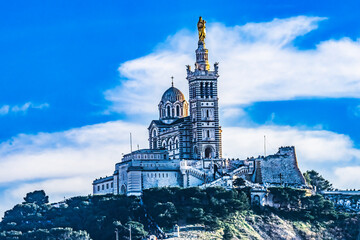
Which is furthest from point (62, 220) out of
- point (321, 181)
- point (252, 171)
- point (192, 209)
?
point (321, 181)

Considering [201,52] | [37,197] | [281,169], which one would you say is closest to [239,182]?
[281,169]

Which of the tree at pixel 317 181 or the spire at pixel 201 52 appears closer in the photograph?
the spire at pixel 201 52

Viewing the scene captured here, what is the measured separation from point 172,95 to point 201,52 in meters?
8.38

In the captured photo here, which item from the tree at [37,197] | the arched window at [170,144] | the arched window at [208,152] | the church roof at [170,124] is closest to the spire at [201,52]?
the church roof at [170,124]

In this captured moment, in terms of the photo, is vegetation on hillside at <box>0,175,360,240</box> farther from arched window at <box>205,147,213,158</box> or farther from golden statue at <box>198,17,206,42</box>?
golden statue at <box>198,17,206,42</box>

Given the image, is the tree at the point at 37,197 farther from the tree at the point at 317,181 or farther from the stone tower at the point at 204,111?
the tree at the point at 317,181

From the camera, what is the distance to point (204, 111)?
170375 mm

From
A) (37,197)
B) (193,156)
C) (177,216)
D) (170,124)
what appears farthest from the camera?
(170,124)

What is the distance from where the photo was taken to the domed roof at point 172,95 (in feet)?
575

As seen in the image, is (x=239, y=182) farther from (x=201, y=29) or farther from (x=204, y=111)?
(x=201, y=29)

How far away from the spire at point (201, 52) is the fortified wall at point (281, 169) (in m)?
17.4

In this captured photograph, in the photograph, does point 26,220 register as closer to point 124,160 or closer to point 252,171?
point 124,160

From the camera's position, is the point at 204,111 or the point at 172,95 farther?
the point at 172,95

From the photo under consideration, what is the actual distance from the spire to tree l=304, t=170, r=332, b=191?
2675cm
